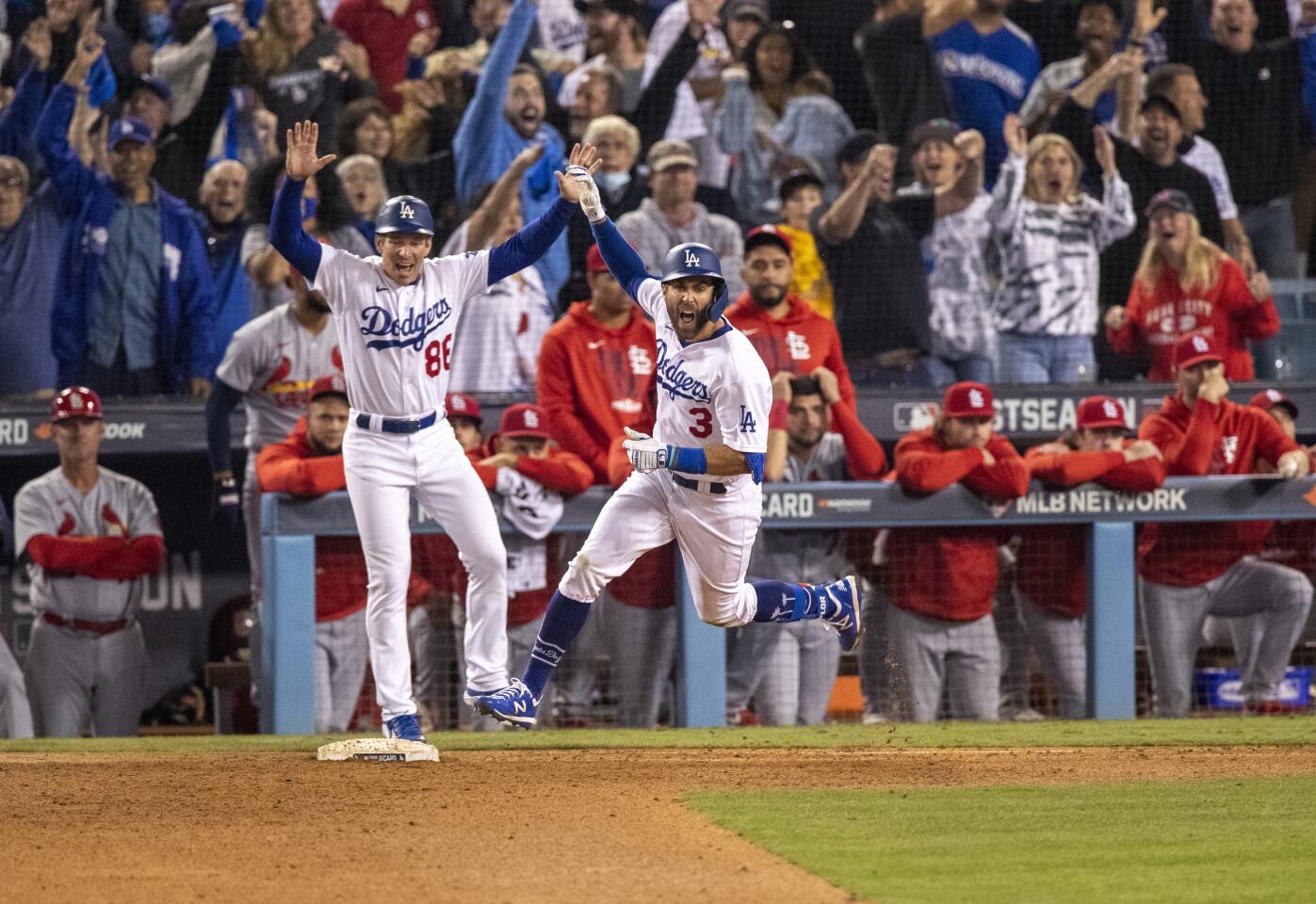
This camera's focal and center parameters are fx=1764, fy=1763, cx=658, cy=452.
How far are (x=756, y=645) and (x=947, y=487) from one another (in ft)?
3.31

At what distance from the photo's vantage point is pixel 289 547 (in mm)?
6848

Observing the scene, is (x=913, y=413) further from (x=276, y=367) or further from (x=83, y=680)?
(x=83, y=680)

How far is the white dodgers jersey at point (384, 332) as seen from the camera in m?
5.49

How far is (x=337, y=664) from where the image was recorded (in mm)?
6918

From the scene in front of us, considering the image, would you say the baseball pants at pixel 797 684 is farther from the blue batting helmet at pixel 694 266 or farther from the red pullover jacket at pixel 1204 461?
the blue batting helmet at pixel 694 266

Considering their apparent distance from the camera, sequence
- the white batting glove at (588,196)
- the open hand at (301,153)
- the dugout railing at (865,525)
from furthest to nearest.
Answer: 1. the dugout railing at (865,525)
2. the white batting glove at (588,196)
3. the open hand at (301,153)

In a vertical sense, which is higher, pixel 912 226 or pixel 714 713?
pixel 912 226

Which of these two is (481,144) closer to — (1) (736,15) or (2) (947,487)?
(1) (736,15)

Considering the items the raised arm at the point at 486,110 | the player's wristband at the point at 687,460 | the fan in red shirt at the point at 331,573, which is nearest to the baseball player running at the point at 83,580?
the fan in red shirt at the point at 331,573

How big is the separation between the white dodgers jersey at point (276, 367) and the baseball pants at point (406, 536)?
1970 mm

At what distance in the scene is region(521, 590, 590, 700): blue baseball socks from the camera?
570 cm

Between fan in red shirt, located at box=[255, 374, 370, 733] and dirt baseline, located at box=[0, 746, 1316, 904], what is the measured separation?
41.1 inches

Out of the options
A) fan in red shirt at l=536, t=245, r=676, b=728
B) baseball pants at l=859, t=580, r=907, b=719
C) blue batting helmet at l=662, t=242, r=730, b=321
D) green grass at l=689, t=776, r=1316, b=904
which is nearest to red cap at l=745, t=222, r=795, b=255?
fan in red shirt at l=536, t=245, r=676, b=728

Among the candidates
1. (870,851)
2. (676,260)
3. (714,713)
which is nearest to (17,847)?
(870,851)
